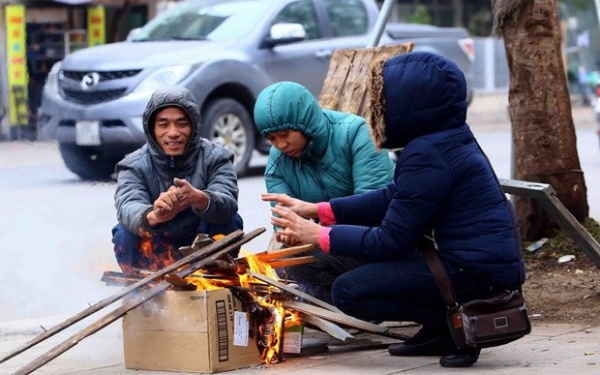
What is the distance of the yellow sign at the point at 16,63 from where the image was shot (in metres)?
21.1

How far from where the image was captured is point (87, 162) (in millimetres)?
13586

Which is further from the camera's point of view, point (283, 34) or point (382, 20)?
point (283, 34)

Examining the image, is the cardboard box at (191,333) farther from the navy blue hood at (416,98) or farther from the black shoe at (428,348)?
the navy blue hood at (416,98)

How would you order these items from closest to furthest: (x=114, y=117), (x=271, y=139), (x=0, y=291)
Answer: (x=271, y=139) < (x=0, y=291) < (x=114, y=117)

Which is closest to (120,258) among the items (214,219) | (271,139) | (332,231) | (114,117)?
(214,219)

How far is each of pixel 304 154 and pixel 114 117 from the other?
7.06 m

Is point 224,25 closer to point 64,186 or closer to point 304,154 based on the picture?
point 64,186

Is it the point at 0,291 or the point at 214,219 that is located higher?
the point at 214,219

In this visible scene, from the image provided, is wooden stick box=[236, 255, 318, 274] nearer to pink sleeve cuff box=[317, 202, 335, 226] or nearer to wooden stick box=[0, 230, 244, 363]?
wooden stick box=[0, 230, 244, 363]

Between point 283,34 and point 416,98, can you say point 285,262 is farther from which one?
point 283,34

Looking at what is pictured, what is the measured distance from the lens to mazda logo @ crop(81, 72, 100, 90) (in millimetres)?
13219

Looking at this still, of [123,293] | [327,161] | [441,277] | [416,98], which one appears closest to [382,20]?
[327,161]

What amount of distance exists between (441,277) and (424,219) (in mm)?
257

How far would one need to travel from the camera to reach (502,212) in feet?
17.2
